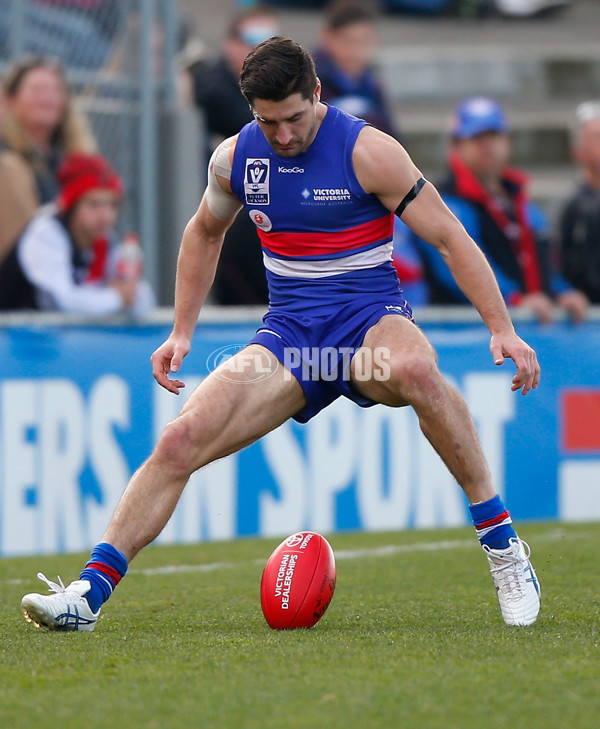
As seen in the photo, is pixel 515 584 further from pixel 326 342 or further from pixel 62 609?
pixel 62 609

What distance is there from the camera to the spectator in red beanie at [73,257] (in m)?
8.82

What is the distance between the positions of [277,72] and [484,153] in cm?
523

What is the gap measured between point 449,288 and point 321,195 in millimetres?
4996

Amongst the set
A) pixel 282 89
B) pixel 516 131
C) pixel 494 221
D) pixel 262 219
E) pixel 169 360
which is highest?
pixel 282 89

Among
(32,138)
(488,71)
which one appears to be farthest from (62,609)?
(488,71)

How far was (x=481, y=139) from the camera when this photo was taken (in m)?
9.96

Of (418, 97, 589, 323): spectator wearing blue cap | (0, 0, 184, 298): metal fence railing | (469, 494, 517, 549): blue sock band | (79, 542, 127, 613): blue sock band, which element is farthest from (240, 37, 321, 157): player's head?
(0, 0, 184, 298): metal fence railing

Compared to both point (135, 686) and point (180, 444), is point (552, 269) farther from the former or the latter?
point (135, 686)

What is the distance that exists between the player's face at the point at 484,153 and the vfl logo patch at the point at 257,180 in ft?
16.0

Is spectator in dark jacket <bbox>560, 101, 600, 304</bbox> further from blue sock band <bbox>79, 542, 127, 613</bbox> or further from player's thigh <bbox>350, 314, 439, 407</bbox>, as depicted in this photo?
blue sock band <bbox>79, 542, 127, 613</bbox>

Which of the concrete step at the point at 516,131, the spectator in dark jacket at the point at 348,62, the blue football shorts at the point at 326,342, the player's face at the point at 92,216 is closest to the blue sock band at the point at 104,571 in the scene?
the blue football shorts at the point at 326,342

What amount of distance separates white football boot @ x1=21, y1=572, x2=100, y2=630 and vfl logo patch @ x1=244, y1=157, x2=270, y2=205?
160 cm

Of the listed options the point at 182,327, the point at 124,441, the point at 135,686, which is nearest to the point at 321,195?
the point at 182,327

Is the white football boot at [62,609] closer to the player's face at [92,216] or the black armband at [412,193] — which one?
the black armband at [412,193]
